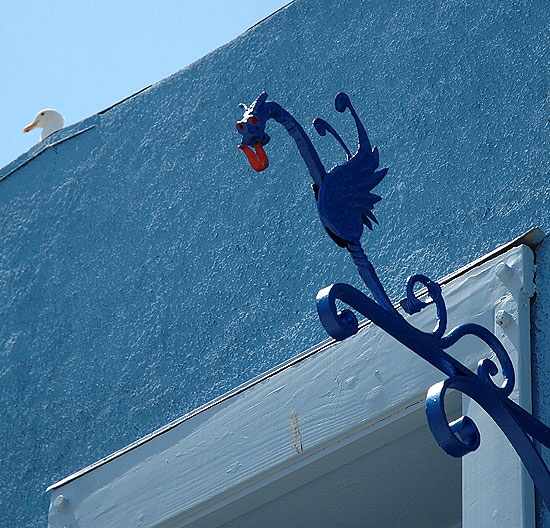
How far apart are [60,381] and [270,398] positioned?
3.09 feet

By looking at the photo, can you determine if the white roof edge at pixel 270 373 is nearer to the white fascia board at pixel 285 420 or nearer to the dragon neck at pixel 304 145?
the white fascia board at pixel 285 420

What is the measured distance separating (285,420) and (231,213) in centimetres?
77

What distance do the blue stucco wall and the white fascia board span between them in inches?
4.0

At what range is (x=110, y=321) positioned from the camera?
362 centimetres

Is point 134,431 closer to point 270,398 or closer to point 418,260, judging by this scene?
point 270,398

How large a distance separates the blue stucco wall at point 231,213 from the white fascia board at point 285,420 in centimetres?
10

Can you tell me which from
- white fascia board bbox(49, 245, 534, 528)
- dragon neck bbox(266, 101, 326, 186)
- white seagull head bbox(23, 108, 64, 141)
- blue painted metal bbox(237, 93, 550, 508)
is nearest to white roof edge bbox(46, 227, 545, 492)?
white fascia board bbox(49, 245, 534, 528)

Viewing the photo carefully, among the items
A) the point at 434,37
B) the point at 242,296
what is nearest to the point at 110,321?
the point at 242,296

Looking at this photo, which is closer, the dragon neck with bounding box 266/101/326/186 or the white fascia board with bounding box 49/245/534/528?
the dragon neck with bounding box 266/101/326/186

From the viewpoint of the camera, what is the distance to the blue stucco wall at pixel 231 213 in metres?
2.94

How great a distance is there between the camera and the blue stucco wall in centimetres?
294

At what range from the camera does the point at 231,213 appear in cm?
345

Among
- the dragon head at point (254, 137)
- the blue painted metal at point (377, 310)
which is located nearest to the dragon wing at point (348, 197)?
the blue painted metal at point (377, 310)

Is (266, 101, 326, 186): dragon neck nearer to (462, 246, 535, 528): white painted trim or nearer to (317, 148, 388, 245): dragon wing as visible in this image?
(317, 148, 388, 245): dragon wing
